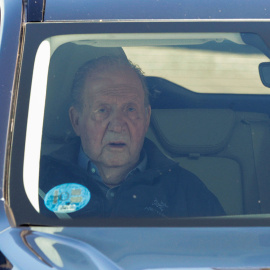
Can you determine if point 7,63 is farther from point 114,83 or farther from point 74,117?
point 114,83

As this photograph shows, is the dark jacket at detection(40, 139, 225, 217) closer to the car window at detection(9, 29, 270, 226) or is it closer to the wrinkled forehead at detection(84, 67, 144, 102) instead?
the car window at detection(9, 29, 270, 226)

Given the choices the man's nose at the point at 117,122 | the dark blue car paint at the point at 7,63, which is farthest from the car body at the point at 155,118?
the man's nose at the point at 117,122

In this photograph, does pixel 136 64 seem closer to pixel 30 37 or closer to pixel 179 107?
pixel 179 107

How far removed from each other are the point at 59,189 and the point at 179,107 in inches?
24.3

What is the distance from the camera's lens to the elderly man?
2.06m

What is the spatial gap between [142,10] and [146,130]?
42cm

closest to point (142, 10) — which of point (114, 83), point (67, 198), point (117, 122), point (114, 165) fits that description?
point (114, 83)

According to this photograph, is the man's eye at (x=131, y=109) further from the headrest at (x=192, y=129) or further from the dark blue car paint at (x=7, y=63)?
the dark blue car paint at (x=7, y=63)

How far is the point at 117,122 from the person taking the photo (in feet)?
7.78

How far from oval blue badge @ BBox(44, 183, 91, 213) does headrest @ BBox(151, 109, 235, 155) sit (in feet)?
1.26

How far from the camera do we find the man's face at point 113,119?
2.32m

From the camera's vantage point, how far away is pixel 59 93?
2287mm

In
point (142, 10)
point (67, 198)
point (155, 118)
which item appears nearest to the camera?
point (67, 198)

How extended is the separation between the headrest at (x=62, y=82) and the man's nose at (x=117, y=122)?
142 millimetres
